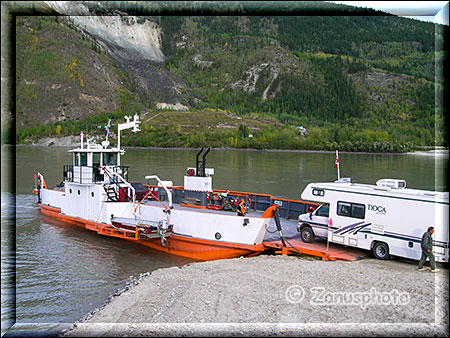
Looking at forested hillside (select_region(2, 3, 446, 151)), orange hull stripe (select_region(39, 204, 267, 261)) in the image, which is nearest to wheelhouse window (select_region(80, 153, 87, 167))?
orange hull stripe (select_region(39, 204, 267, 261))

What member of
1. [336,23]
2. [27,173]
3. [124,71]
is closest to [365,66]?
[336,23]

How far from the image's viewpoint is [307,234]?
13797 millimetres

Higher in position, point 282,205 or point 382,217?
point 382,217

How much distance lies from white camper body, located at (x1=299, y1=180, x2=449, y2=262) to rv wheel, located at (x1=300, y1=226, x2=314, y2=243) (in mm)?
86

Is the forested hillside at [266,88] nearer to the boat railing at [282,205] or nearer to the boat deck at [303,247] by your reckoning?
the boat railing at [282,205]

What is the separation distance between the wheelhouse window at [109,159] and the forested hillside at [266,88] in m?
70.0

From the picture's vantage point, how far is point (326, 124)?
125 m

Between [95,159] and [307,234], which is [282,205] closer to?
[307,234]

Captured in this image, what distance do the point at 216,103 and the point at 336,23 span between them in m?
67.9

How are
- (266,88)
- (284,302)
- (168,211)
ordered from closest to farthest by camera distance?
(284,302) < (168,211) < (266,88)

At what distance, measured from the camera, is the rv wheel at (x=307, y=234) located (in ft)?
44.9

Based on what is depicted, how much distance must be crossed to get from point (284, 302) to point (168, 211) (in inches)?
288

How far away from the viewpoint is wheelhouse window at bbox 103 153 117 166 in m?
18.3

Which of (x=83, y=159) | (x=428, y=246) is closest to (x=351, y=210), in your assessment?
(x=428, y=246)
